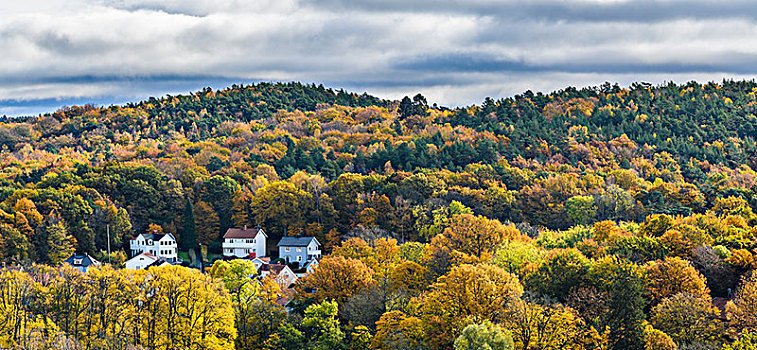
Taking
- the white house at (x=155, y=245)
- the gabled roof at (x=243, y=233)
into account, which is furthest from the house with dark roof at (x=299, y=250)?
the white house at (x=155, y=245)

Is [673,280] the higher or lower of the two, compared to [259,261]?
higher

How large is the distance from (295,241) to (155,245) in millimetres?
14487

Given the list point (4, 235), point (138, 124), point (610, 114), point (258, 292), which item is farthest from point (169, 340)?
point (138, 124)

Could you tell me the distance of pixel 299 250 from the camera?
85188mm

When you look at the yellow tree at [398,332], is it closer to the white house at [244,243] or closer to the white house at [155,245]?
the white house at [244,243]

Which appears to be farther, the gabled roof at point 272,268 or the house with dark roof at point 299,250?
the house with dark roof at point 299,250

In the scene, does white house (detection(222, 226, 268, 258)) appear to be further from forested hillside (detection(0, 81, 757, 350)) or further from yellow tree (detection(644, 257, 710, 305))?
yellow tree (detection(644, 257, 710, 305))

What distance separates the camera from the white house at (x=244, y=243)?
3413 inches

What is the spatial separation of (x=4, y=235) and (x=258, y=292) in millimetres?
35828

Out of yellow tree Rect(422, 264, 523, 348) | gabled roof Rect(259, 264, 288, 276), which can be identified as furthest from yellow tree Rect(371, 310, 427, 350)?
gabled roof Rect(259, 264, 288, 276)

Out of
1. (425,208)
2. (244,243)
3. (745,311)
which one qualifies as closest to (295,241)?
(244,243)

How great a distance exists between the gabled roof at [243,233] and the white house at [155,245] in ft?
18.8

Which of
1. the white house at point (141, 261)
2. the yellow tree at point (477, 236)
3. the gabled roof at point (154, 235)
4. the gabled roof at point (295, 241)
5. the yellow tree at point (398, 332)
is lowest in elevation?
the white house at point (141, 261)

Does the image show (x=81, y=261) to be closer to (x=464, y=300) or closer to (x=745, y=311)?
(x=464, y=300)
